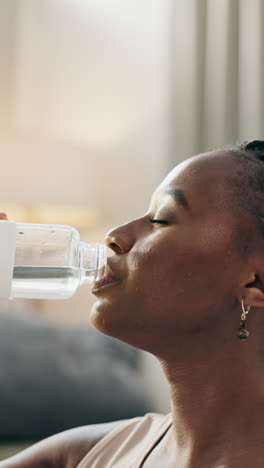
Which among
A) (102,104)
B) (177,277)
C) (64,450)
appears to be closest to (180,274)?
(177,277)

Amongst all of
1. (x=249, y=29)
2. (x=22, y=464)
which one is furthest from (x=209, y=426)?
(x=249, y=29)

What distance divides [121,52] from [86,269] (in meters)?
1.90

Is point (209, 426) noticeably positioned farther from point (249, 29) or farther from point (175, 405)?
point (249, 29)

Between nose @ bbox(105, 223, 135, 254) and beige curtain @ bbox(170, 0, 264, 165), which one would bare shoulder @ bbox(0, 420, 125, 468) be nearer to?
nose @ bbox(105, 223, 135, 254)

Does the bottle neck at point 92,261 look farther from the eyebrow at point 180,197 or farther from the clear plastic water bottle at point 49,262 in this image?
the eyebrow at point 180,197

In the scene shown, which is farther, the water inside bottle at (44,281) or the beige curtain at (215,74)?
the beige curtain at (215,74)

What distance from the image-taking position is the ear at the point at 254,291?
2.70 feet

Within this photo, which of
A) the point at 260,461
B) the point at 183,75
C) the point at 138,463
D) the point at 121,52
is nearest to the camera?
the point at 260,461

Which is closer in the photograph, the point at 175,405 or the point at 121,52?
the point at 175,405

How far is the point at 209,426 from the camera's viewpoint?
0.84m

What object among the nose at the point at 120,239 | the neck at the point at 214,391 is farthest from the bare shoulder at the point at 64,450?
the nose at the point at 120,239

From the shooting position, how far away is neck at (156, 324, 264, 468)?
32.3 inches

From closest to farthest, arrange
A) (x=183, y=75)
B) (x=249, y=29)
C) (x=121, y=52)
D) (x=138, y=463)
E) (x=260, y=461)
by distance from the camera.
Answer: (x=260, y=461) < (x=138, y=463) < (x=249, y=29) < (x=183, y=75) < (x=121, y=52)

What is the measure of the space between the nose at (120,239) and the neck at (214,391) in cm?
13
